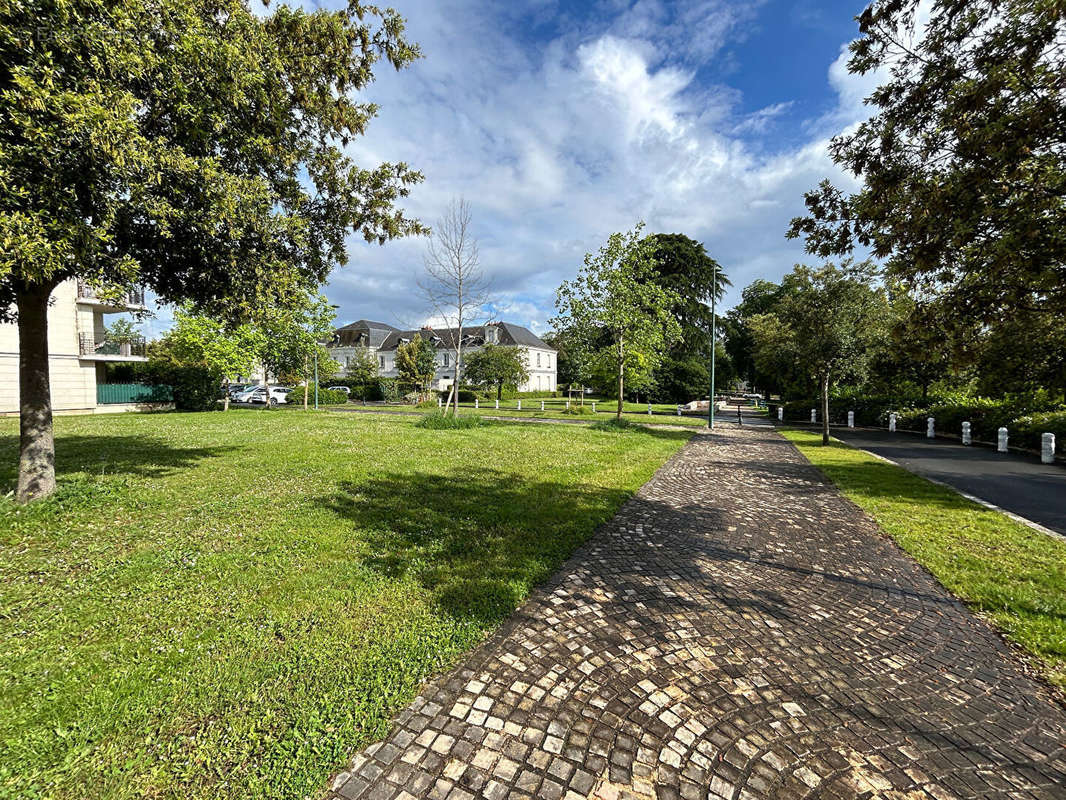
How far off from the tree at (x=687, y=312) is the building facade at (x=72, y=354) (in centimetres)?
3934

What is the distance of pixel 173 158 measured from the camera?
Answer: 5.19 metres

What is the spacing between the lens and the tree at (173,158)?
14.6 feet

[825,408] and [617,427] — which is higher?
[825,408]

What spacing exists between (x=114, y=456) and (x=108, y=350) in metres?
21.5

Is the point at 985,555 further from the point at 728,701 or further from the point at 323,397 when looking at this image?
the point at 323,397

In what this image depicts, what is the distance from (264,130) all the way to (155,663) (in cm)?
730

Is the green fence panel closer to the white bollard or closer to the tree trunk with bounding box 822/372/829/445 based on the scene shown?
the tree trunk with bounding box 822/372/829/445

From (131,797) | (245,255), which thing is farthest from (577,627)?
(245,255)


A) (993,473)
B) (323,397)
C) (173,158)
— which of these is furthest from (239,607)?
(323,397)

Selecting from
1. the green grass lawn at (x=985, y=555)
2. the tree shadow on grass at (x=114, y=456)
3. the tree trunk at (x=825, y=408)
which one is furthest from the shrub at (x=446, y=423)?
the tree trunk at (x=825, y=408)

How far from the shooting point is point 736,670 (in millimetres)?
3338

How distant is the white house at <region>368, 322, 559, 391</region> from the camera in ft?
191

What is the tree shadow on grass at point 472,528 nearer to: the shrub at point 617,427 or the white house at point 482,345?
the shrub at point 617,427

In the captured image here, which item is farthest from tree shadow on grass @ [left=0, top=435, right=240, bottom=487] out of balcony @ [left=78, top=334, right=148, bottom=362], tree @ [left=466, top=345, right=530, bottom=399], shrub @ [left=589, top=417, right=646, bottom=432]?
tree @ [left=466, top=345, right=530, bottom=399]
